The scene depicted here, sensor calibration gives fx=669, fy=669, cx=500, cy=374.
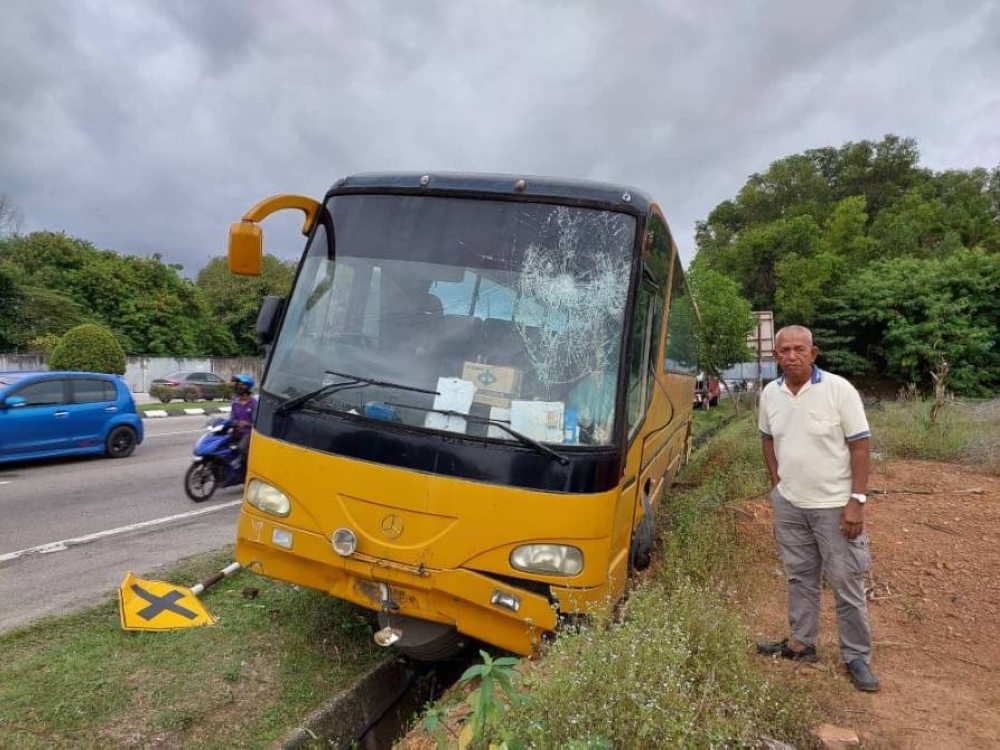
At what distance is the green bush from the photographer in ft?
71.6

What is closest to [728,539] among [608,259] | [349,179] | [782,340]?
[782,340]

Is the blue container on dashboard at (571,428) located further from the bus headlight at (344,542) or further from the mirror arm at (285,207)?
the mirror arm at (285,207)

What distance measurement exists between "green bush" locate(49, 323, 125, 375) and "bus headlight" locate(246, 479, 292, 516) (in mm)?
21327

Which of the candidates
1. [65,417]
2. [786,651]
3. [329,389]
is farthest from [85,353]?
[786,651]

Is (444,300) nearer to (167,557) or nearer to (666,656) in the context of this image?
(666,656)

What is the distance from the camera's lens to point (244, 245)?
13.3 ft

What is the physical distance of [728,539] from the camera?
5895 mm

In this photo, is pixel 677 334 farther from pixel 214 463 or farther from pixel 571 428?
pixel 214 463

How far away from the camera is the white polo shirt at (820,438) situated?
11.5 feet

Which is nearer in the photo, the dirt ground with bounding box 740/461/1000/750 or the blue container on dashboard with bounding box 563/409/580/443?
the dirt ground with bounding box 740/461/1000/750

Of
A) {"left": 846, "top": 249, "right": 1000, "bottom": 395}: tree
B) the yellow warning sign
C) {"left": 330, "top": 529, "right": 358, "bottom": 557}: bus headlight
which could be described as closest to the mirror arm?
{"left": 330, "top": 529, "right": 358, "bottom": 557}: bus headlight

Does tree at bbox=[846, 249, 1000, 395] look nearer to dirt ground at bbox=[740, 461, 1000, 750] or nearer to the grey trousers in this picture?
dirt ground at bbox=[740, 461, 1000, 750]

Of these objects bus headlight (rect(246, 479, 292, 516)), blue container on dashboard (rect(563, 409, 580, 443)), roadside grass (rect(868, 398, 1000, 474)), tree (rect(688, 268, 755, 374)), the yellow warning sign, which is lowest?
the yellow warning sign

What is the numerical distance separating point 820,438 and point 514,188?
7.20ft
